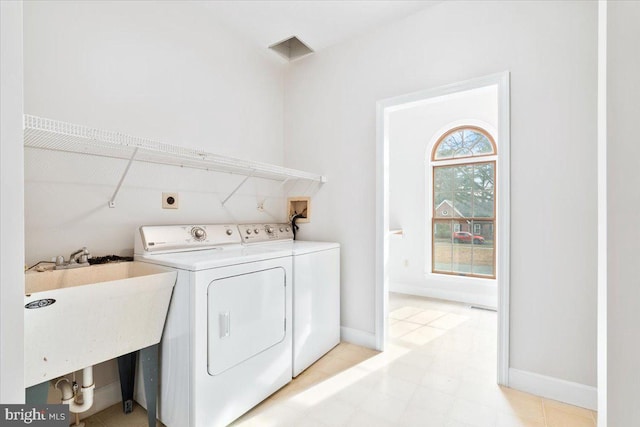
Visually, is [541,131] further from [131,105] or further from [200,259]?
[131,105]

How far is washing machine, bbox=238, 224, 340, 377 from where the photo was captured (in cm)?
199

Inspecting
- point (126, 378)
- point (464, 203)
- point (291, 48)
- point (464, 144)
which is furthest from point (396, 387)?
point (464, 144)

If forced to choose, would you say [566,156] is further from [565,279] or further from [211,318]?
[211,318]

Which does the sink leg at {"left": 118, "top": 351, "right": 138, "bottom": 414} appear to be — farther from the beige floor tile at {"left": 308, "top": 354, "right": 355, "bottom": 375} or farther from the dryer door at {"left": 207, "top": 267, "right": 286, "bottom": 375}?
the beige floor tile at {"left": 308, "top": 354, "right": 355, "bottom": 375}

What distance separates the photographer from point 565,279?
1.70m

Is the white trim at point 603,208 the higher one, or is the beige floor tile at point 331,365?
the white trim at point 603,208

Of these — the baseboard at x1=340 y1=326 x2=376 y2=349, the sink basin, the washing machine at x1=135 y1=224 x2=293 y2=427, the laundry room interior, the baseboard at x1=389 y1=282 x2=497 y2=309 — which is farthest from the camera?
the baseboard at x1=389 y1=282 x2=497 y2=309

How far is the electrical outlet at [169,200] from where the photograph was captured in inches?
77.2

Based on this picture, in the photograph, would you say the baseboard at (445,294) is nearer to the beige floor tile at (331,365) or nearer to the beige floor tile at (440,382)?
the beige floor tile at (440,382)

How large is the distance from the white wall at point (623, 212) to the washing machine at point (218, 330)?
144 cm

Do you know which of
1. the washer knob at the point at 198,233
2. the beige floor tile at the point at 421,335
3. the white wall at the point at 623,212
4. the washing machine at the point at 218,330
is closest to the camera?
the white wall at the point at 623,212

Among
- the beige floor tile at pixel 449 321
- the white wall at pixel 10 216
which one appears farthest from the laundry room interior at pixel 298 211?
the beige floor tile at pixel 449 321

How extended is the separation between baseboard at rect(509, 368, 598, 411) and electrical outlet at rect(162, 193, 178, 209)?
8.43ft

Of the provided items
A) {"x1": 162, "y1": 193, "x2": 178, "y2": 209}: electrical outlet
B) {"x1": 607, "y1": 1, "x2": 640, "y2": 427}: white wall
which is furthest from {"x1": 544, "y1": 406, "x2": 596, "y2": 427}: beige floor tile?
{"x1": 162, "y1": 193, "x2": 178, "y2": 209}: electrical outlet
